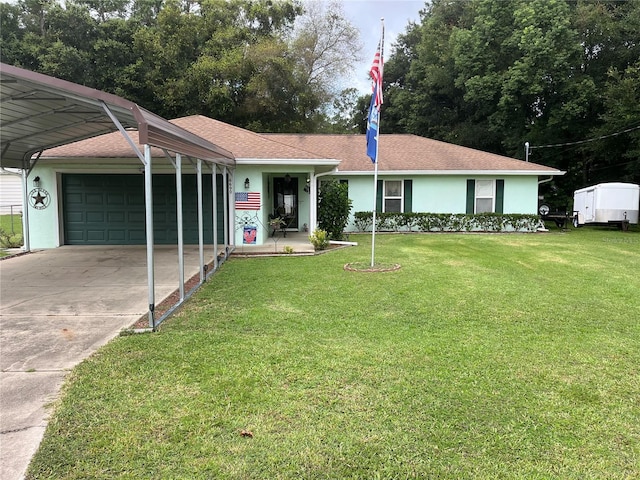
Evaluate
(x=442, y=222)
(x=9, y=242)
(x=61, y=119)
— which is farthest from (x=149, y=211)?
(x=442, y=222)

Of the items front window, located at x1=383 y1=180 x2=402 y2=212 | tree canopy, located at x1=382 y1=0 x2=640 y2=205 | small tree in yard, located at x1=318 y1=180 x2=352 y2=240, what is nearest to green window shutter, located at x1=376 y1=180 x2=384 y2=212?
front window, located at x1=383 y1=180 x2=402 y2=212

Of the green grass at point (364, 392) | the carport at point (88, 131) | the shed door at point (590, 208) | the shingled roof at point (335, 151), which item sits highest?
the shingled roof at point (335, 151)

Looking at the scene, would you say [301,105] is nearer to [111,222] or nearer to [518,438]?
[111,222]

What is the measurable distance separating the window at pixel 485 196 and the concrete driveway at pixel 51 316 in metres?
10.7

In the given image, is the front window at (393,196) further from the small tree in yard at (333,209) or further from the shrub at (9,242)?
the shrub at (9,242)

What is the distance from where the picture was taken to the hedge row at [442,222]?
16234 mm

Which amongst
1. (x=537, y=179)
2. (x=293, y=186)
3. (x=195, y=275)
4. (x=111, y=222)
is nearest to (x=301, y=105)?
(x=293, y=186)

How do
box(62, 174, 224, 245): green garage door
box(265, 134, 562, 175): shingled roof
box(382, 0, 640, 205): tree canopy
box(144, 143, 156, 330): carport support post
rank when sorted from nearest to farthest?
1. box(144, 143, 156, 330): carport support post
2. box(62, 174, 224, 245): green garage door
3. box(265, 134, 562, 175): shingled roof
4. box(382, 0, 640, 205): tree canopy

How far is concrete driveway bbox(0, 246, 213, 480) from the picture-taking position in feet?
9.66

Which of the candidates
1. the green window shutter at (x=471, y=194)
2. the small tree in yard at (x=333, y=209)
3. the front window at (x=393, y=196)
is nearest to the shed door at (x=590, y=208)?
the green window shutter at (x=471, y=194)

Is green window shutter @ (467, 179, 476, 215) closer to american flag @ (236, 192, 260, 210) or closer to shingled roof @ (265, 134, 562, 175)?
shingled roof @ (265, 134, 562, 175)

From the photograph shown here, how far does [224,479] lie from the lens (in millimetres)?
2367

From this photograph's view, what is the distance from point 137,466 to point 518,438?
2325 millimetres

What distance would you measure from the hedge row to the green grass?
9837mm
